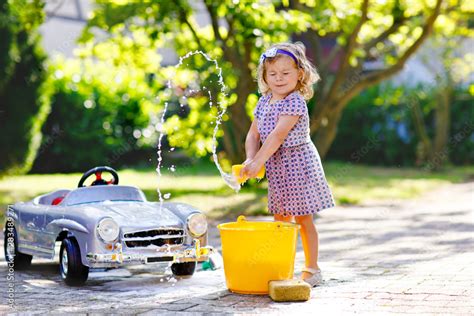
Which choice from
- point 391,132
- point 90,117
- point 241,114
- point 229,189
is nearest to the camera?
point 241,114

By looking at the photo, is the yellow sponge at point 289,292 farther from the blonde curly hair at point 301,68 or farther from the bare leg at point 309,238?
the blonde curly hair at point 301,68

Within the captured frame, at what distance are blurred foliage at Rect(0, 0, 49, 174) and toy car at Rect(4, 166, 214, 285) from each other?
9.90 meters

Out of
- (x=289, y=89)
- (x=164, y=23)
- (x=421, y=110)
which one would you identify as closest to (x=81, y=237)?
(x=289, y=89)

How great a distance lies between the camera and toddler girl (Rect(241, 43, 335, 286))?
6023 mm

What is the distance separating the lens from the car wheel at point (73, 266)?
631cm

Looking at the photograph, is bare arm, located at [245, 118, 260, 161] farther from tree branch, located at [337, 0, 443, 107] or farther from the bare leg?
tree branch, located at [337, 0, 443, 107]

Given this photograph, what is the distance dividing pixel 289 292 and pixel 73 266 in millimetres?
1687

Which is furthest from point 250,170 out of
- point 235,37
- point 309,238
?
point 235,37

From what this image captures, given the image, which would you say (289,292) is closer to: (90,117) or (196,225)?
(196,225)

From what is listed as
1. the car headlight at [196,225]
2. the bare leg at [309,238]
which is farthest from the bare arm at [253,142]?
the car headlight at [196,225]

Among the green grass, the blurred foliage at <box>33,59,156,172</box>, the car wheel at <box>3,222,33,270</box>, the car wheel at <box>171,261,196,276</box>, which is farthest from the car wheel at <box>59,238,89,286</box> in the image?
the blurred foliage at <box>33,59,156,172</box>

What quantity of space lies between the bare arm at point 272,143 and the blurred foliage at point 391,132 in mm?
18592

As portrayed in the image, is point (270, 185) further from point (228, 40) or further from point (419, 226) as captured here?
point (228, 40)

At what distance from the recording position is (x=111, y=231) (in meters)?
6.22
